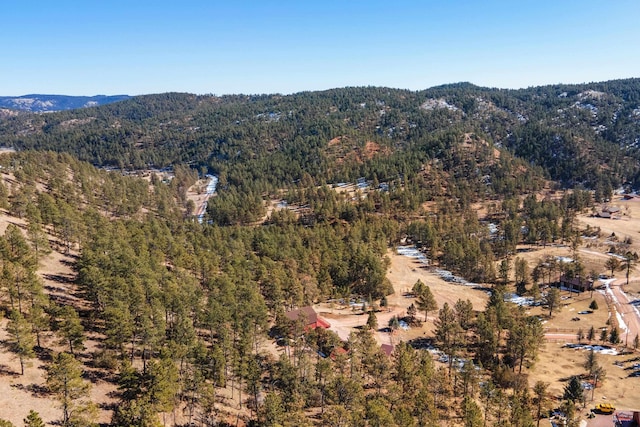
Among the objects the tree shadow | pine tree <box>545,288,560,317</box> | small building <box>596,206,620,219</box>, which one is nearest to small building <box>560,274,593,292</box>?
pine tree <box>545,288,560,317</box>

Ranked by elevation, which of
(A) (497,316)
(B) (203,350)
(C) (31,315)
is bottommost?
(A) (497,316)

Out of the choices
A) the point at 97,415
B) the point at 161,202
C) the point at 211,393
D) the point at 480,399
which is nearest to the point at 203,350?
the point at 211,393

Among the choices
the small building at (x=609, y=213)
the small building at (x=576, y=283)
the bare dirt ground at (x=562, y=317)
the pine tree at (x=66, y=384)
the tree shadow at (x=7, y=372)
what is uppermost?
the pine tree at (x=66, y=384)

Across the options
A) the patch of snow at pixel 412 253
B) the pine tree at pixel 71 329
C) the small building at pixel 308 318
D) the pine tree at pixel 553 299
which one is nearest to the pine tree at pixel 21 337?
the pine tree at pixel 71 329

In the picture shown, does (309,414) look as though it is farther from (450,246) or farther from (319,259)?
(450,246)

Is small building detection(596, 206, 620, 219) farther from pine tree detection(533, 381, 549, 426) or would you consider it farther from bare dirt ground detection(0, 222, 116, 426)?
bare dirt ground detection(0, 222, 116, 426)

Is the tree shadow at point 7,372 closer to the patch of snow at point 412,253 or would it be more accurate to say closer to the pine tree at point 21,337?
the pine tree at point 21,337
